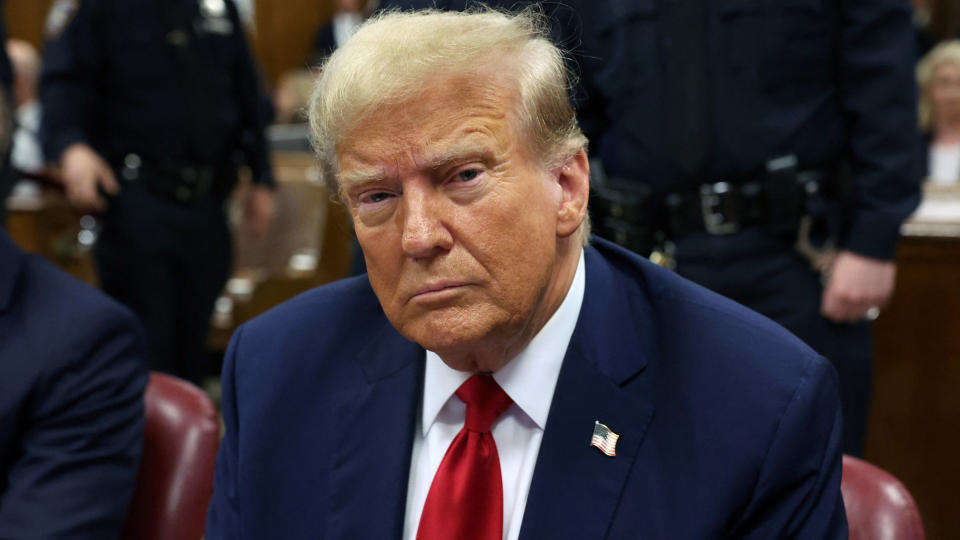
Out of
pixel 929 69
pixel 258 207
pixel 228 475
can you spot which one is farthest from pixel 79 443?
pixel 929 69

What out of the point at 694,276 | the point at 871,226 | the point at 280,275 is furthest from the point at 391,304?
the point at 280,275

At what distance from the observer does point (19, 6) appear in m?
9.15

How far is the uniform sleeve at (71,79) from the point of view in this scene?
12.5 feet

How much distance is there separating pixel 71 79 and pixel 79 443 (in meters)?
2.46

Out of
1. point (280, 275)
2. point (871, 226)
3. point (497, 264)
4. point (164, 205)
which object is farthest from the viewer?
point (280, 275)

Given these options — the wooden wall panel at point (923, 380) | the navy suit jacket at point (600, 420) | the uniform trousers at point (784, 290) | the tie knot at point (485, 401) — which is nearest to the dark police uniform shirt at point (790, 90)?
the uniform trousers at point (784, 290)

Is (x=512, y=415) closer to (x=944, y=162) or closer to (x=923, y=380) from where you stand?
(x=923, y=380)

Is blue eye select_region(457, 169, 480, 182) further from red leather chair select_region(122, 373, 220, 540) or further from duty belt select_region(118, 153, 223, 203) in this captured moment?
duty belt select_region(118, 153, 223, 203)

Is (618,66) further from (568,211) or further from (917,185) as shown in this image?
(568,211)

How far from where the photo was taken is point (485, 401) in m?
1.41

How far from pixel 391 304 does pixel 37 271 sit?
2.61ft

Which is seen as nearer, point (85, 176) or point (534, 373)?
point (534, 373)

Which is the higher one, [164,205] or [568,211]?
[568,211]

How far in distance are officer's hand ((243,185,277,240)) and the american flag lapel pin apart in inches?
120
